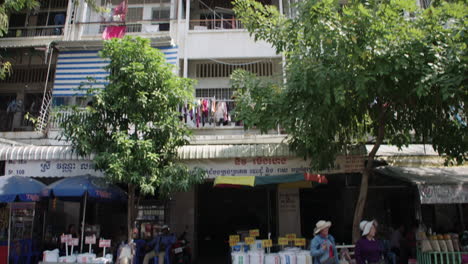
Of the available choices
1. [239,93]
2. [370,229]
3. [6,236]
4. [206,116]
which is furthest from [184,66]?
[370,229]

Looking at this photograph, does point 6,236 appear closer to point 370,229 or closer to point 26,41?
point 26,41

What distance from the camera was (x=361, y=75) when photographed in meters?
6.70

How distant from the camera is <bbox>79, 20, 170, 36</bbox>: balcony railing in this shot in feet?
42.7

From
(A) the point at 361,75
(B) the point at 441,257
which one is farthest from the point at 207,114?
(B) the point at 441,257

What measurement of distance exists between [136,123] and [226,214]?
789cm

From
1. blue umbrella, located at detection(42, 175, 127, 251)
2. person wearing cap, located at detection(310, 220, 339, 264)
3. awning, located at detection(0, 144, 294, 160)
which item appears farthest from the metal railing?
blue umbrella, located at detection(42, 175, 127, 251)

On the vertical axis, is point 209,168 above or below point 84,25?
below

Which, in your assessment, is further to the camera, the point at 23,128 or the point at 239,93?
the point at 23,128

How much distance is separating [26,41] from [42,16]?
2602 millimetres

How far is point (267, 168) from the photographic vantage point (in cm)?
970

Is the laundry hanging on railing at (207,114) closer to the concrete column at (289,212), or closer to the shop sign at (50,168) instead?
the concrete column at (289,212)

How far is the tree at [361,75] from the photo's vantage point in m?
6.59

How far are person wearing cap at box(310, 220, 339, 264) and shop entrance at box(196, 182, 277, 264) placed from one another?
8294 mm

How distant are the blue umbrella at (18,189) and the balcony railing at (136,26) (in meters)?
6.53
